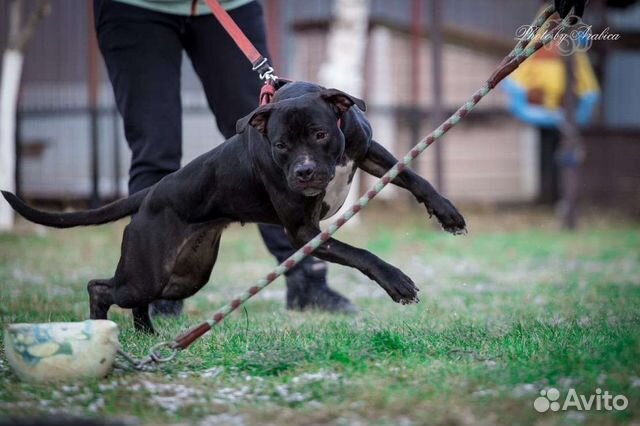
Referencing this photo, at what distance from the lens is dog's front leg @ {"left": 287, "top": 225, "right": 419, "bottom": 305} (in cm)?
380

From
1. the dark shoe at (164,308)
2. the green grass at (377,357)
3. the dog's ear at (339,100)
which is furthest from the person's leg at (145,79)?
the dog's ear at (339,100)

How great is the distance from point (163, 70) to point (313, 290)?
1.43m

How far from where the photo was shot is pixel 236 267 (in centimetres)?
802

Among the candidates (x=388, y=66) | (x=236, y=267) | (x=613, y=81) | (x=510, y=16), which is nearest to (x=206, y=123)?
(x=388, y=66)

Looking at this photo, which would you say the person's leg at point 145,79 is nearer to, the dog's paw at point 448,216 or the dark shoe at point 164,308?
the dark shoe at point 164,308

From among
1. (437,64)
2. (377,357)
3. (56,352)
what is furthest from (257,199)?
(437,64)

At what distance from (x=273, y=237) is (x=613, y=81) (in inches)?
375

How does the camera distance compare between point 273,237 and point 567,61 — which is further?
point 567,61

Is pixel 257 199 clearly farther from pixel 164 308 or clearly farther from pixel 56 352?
pixel 164 308

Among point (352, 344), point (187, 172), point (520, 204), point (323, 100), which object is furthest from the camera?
point (520, 204)

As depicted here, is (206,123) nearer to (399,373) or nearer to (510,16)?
(510,16)

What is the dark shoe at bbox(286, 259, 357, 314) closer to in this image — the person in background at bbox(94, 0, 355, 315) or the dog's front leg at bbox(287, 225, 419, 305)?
the person in background at bbox(94, 0, 355, 315)

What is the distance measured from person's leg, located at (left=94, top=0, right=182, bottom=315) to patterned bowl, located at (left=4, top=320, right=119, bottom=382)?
68.0 inches

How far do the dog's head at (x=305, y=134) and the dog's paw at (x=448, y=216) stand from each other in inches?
23.3
